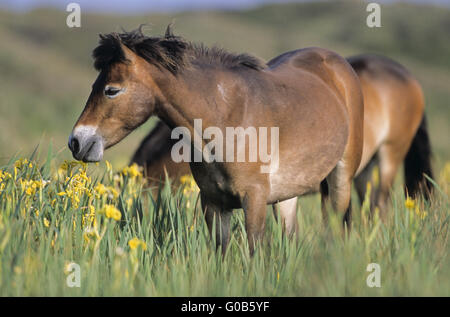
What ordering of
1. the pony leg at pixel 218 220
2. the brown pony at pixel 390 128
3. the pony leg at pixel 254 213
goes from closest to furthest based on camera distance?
the pony leg at pixel 254 213 → the pony leg at pixel 218 220 → the brown pony at pixel 390 128

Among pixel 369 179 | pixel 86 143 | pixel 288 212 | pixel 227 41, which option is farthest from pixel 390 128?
pixel 227 41

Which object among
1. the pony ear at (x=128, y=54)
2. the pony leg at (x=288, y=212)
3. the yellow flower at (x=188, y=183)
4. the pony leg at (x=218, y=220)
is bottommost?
the pony leg at (x=218, y=220)

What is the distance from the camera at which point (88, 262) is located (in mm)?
3492

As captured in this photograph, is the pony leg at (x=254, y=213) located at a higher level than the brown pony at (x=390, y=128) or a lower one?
lower

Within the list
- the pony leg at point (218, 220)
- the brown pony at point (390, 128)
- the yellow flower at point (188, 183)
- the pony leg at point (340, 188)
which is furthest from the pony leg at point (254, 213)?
the brown pony at point (390, 128)

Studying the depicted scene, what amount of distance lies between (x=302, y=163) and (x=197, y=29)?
39859 millimetres

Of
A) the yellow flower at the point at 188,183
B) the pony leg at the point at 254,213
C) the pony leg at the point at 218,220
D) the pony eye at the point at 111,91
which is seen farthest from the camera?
the yellow flower at the point at 188,183

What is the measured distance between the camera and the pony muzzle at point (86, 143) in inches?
145

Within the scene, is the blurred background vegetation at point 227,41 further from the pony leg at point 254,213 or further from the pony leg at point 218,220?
the pony leg at point 254,213

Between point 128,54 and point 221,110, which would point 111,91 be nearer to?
point 128,54

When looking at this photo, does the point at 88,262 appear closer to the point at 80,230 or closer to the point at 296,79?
the point at 80,230

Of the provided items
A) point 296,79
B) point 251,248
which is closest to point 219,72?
point 296,79
